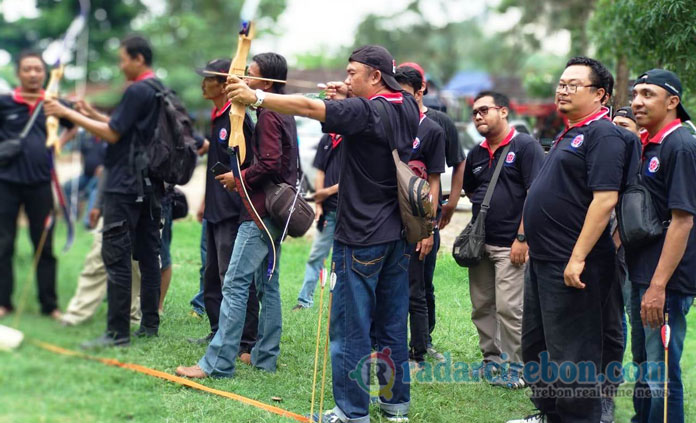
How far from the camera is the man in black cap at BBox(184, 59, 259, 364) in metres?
5.50

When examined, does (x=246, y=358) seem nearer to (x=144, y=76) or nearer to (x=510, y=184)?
(x=144, y=76)

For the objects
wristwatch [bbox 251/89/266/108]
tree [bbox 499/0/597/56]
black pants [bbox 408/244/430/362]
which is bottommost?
black pants [bbox 408/244/430/362]

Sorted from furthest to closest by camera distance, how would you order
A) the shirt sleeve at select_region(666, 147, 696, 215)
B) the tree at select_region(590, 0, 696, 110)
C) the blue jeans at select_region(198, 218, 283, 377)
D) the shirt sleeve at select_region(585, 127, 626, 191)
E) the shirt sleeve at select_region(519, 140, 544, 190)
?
the tree at select_region(590, 0, 696, 110) < the shirt sleeve at select_region(519, 140, 544, 190) < the blue jeans at select_region(198, 218, 283, 377) < the shirt sleeve at select_region(666, 147, 696, 215) < the shirt sleeve at select_region(585, 127, 626, 191)

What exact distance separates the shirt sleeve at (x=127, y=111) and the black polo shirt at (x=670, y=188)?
9.84 ft

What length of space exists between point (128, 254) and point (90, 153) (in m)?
0.67

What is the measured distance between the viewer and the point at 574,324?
4230 mm

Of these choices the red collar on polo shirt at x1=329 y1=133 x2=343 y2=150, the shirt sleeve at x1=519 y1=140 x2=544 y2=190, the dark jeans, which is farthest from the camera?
the red collar on polo shirt at x1=329 y1=133 x2=343 y2=150

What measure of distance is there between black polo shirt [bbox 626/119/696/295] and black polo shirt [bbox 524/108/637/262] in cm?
23

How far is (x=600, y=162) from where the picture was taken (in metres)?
4.01

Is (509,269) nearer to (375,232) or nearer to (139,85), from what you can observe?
(375,232)

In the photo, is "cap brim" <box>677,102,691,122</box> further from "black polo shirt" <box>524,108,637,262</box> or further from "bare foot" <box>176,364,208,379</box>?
"bare foot" <box>176,364,208,379</box>

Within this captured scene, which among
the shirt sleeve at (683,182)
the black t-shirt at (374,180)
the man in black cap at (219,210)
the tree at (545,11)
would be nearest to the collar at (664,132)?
the shirt sleeve at (683,182)

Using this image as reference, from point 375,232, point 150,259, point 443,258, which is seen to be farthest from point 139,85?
point 443,258

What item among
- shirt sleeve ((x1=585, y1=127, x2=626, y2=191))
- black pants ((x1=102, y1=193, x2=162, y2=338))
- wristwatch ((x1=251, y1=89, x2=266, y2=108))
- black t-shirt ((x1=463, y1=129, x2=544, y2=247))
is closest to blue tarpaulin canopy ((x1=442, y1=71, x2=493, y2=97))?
black t-shirt ((x1=463, y1=129, x2=544, y2=247))
